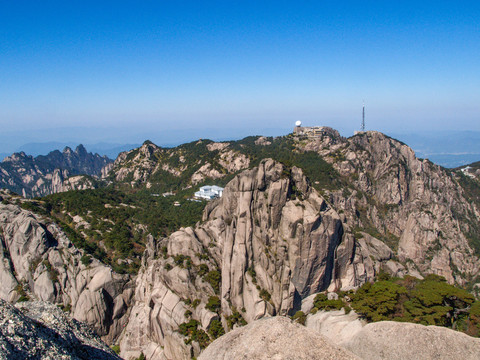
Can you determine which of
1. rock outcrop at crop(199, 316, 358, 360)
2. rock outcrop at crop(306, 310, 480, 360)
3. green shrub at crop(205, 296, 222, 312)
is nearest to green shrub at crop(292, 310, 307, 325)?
green shrub at crop(205, 296, 222, 312)

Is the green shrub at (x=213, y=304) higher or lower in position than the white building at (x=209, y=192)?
lower

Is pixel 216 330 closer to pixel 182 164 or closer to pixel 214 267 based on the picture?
pixel 214 267

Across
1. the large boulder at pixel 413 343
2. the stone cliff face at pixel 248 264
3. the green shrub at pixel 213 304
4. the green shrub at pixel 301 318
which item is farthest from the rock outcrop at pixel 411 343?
the green shrub at pixel 213 304

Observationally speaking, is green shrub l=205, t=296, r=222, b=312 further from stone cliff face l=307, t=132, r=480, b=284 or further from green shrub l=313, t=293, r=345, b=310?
stone cliff face l=307, t=132, r=480, b=284

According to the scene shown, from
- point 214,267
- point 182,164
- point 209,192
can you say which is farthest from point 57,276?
point 182,164

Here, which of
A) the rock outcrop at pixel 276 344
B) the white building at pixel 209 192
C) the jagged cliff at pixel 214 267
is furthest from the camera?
the white building at pixel 209 192

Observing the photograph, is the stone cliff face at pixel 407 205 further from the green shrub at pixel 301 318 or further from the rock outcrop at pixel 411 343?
the rock outcrop at pixel 411 343
